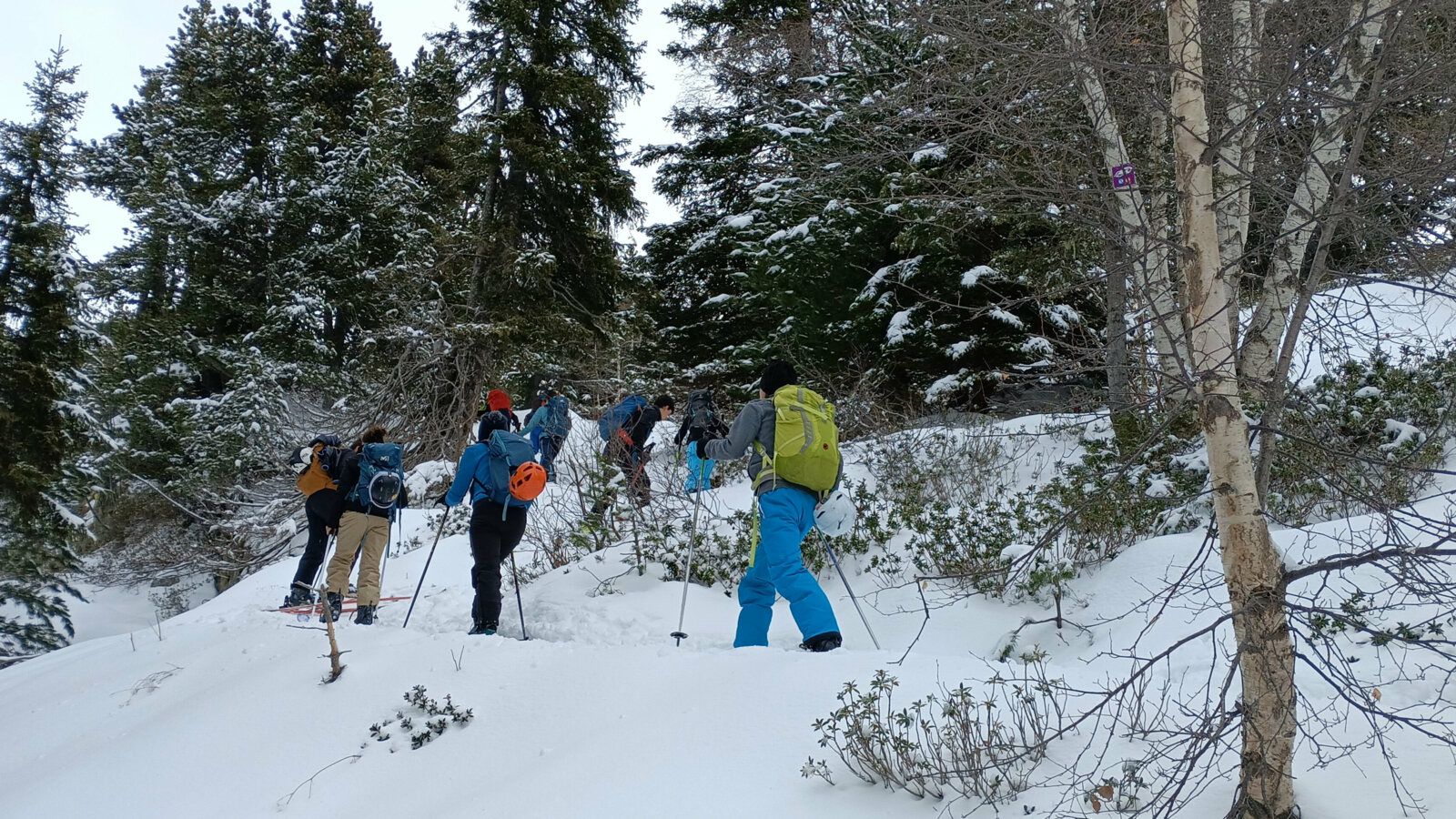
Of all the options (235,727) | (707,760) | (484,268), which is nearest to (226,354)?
(484,268)

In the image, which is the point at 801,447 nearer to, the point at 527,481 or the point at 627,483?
the point at 527,481

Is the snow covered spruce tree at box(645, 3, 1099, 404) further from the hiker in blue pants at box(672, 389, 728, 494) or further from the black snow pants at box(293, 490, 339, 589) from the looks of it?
the black snow pants at box(293, 490, 339, 589)

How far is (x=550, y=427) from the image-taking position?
11086mm

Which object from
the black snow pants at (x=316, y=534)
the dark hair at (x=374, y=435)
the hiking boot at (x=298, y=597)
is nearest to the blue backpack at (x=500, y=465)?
the dark hair at (x=374, y=435)

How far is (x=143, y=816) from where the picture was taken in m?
4.30

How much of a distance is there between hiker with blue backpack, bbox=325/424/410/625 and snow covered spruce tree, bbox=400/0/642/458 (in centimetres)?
803

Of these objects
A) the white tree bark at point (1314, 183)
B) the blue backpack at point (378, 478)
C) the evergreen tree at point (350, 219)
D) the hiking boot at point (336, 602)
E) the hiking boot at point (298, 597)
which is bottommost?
the hiking boot at point (298, 597)

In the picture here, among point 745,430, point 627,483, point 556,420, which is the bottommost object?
point 627,483

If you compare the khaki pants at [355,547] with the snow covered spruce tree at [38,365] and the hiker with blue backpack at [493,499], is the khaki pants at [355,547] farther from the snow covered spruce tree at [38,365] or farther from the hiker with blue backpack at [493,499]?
the snow covered spruce tree at [38,365]

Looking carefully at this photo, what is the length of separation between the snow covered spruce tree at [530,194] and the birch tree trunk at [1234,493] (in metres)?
13.8

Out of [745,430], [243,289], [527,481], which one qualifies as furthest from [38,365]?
[745,430]

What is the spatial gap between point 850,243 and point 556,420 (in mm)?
5097

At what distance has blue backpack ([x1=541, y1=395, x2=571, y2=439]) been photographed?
36.1 ft

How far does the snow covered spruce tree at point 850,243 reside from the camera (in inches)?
400
